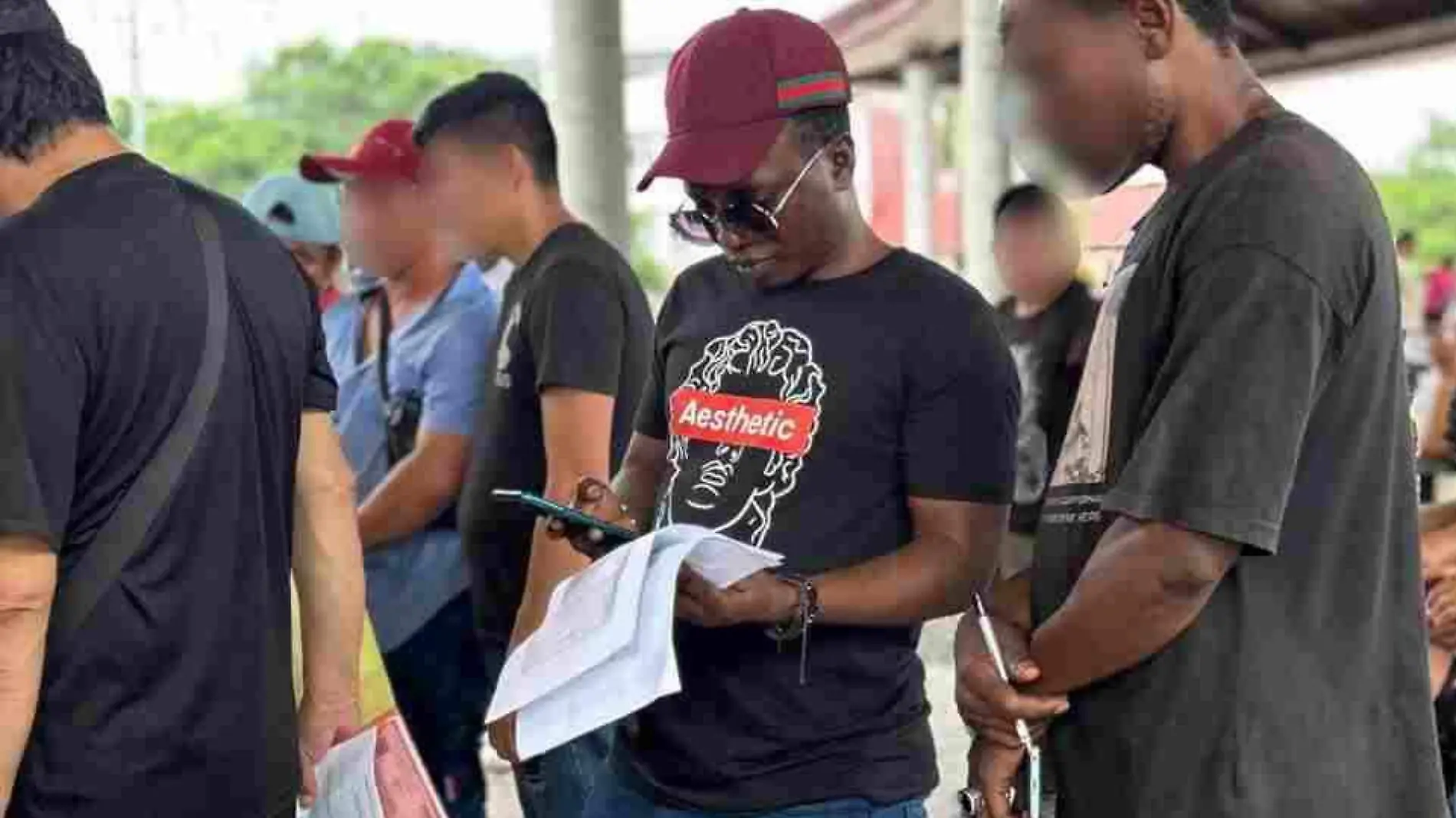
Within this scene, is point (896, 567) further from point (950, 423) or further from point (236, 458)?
point (236, 458)

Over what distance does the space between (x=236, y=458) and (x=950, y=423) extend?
0.98m

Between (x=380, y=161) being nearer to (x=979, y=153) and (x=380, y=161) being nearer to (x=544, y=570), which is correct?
(x=544, y=570)

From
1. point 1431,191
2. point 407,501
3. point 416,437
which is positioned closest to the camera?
point 407,501

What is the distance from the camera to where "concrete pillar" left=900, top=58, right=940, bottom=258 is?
93.1 ft

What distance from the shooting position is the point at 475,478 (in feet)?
12.3

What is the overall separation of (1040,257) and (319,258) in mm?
2245

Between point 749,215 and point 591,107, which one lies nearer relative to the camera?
point 749,215

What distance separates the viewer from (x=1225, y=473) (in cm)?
176

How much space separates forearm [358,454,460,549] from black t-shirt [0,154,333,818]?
1.53 meters

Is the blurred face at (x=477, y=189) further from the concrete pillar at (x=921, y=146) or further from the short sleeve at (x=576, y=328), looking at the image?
the concrete pillar at (x=921, y=146)

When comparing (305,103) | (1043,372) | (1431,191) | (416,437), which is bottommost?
(1431,191)

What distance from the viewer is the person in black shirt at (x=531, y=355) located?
3406 millimetres

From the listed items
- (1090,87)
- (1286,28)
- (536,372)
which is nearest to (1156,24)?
(1090,87)

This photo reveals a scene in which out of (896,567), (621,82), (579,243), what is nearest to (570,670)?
(896,567)
